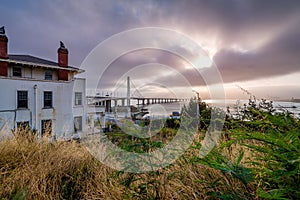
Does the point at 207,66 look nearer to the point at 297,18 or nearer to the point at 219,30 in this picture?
the point at 219,30

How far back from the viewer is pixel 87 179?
1857 millimetres

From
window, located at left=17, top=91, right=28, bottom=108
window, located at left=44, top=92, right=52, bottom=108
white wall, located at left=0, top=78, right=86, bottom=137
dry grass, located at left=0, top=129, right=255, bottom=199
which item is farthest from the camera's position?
window, located at left=44, top=92, right=52, bottom=108

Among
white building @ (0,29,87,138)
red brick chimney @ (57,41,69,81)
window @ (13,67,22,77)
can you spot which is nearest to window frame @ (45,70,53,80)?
white building @ (0,29,87,138)

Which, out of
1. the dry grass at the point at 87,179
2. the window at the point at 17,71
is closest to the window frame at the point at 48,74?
the window at the point at 17,71

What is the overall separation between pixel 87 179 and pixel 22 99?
38.6 feet

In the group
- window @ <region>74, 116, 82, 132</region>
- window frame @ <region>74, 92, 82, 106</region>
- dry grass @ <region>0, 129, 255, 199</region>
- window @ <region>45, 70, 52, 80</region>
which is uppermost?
window @ <region>45, 70, 52, 80</region>

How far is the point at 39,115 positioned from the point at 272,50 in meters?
12.8

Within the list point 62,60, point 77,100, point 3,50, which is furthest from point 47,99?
point 3,50

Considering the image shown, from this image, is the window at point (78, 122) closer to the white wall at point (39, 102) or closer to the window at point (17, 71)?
the white wall at point (39, 102)

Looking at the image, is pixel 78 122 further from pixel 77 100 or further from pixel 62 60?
pixel 62 60

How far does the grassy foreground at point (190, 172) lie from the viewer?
932mm

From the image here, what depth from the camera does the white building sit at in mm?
10422

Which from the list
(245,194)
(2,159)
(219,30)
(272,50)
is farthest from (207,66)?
(2,159)

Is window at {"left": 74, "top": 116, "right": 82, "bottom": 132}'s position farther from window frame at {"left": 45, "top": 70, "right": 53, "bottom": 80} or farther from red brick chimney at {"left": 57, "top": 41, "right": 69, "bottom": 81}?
window frame at {"left": 45, "top": 70, "right": 53, "bottom": 80}
